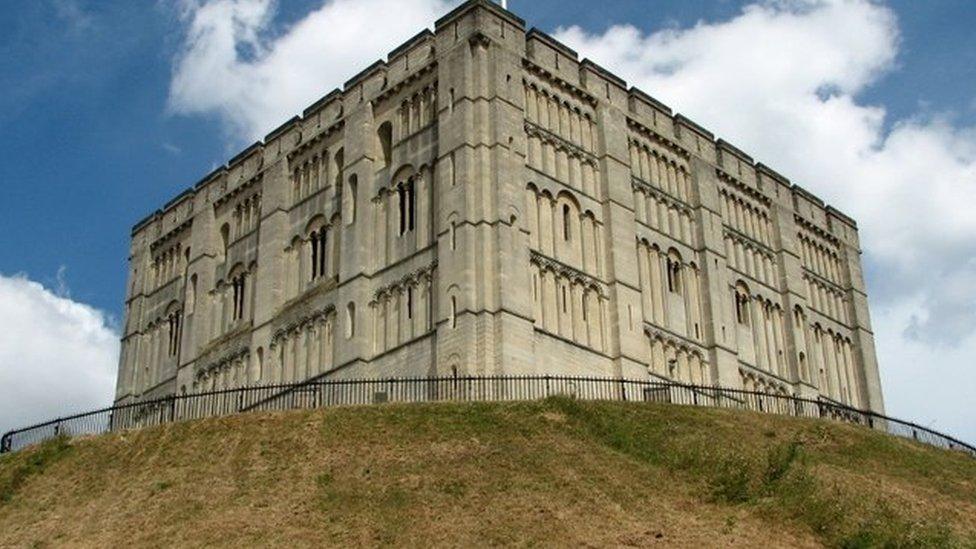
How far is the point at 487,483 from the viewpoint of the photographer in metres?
31.1

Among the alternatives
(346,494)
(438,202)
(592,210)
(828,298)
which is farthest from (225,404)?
(828,298)

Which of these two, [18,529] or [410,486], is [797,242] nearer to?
[410,486]

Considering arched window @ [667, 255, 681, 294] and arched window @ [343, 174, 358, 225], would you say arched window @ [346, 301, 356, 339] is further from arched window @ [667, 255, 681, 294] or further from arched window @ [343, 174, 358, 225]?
arched window @ [667, 255, 681, 294]

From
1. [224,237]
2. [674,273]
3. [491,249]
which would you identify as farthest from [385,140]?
[674,273]

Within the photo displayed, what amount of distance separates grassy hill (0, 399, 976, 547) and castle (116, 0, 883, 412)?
8.55m

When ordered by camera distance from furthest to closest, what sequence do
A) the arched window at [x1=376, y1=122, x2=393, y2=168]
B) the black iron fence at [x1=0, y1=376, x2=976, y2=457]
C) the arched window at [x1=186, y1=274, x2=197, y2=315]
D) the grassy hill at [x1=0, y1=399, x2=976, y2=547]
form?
the arched window at [x1=186, y1=274, x2=197, y2=315], the arched window at [x1=376, y1=122, x2=393, y2=168], the black iron fence at [x1=0, y1=376, x2=976, y2=457], the grassy hill at [x1=0, y1=399, x2=976, y2=547]

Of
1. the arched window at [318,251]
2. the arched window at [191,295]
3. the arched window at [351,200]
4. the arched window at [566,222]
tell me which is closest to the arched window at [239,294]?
the arched window at [191,295]

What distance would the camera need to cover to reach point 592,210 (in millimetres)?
51000

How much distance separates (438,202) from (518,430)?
1456 cm

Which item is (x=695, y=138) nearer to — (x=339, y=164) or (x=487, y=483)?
(x=339, y=164)

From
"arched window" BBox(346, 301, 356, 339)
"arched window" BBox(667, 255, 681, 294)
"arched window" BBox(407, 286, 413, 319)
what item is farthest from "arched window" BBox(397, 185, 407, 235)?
"arched window" BBox(667, 255, 681, 294)

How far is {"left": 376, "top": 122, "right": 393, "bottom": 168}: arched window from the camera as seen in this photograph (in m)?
52.5

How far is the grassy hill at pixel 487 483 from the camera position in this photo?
28984mm

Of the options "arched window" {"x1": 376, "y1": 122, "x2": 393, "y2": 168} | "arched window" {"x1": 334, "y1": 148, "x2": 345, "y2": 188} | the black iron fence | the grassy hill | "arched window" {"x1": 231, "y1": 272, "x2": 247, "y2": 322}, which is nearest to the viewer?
the grassy hill
